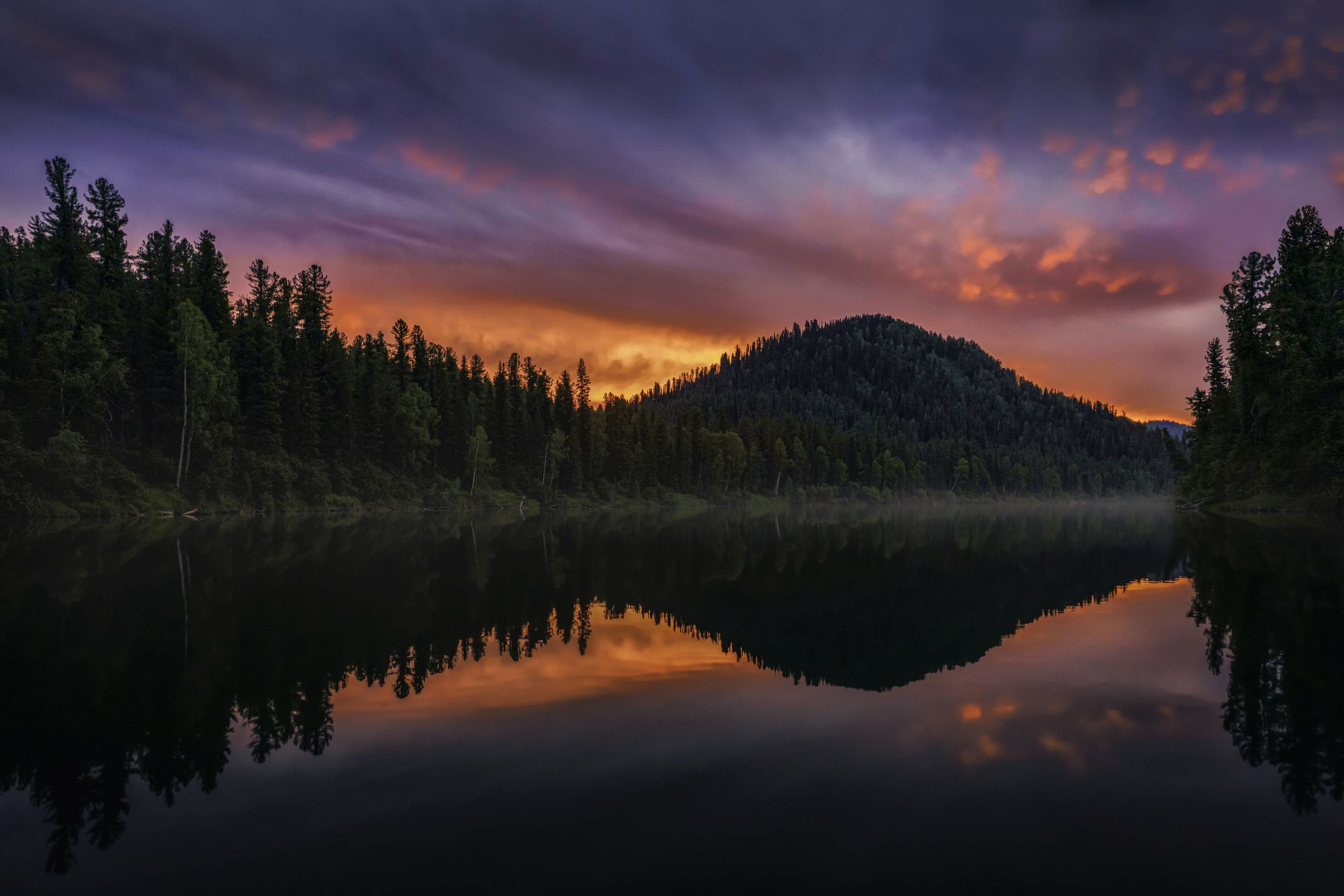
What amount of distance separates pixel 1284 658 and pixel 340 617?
2320 centimetres

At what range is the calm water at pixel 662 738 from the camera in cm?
728

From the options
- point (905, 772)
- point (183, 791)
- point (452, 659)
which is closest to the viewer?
point (183, 791)

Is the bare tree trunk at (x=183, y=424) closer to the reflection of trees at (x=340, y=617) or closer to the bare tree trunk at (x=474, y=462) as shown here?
the reflection of trees at (x=340, y=617)

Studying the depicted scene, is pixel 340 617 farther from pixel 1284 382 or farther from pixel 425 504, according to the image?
pixel 425 504

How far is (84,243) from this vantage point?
70.6 m

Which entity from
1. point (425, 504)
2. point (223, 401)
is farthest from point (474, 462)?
point (223, 401)

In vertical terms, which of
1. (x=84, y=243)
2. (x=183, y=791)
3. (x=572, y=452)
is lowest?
(x=183, y=791)

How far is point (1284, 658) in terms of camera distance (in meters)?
14.8

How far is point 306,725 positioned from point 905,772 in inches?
366

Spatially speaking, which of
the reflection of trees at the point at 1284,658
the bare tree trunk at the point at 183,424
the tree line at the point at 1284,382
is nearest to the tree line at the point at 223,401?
the bare tree trunk at the point at 183,424

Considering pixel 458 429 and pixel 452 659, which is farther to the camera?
pixel 458 429

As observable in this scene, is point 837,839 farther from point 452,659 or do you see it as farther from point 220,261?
point 220,261

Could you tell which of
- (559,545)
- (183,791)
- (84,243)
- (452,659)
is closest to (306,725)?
(183,791)

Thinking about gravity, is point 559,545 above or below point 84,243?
below
